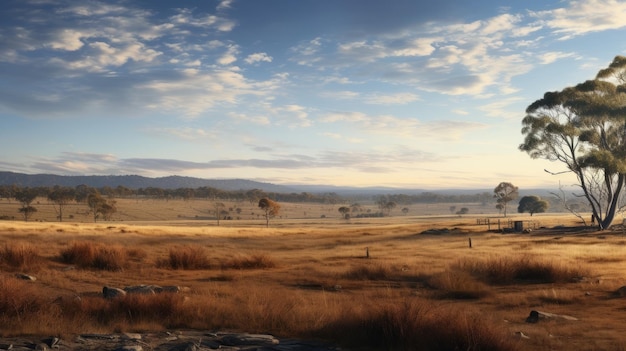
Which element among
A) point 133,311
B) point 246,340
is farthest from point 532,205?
point 246,340

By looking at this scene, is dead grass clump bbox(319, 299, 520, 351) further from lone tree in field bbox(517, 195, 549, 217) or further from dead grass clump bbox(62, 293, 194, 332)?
lone tree in field bbox(517, 195, 549, 217)

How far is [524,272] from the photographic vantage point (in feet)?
73.8

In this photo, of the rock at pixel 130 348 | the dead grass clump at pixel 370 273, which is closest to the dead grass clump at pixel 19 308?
the rock at pixel 130 348

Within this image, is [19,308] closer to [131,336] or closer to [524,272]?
[131,336]

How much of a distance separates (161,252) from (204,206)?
164 metres

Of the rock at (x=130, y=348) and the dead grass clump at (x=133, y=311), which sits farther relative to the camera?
the dead grass clump at (x=133, y=311)

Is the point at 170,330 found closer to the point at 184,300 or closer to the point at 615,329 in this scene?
the point at 184,300

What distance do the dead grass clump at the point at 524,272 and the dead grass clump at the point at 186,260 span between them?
43.5ft

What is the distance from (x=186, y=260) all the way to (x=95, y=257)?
14.6 ft

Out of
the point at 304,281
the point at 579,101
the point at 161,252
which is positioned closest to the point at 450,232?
the point at 579,101

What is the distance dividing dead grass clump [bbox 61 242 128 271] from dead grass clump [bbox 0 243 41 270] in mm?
1586

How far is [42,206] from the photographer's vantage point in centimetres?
15825

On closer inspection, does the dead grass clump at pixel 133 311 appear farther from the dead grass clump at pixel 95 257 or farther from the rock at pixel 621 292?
the rock at pixel 621 292

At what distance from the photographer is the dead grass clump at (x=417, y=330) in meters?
9.11
